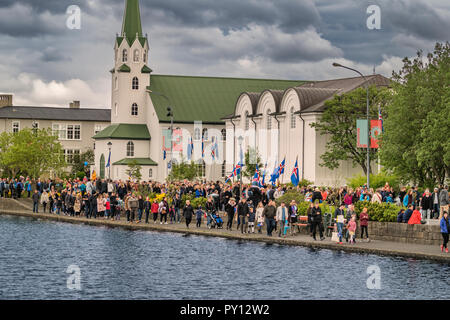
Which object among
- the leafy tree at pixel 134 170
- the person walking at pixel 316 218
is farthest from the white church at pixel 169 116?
the person walking at pixel 316 218

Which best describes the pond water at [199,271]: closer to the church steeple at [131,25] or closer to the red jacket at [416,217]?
the red jacket at [416,217]

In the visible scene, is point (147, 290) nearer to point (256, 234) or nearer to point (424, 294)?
point (424, 294)

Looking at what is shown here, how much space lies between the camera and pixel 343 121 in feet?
257

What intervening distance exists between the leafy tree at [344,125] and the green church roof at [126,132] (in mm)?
36372

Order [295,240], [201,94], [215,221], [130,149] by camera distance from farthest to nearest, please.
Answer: [201,94], [130,149], [215,221], [295,240]

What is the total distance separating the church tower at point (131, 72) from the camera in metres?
111

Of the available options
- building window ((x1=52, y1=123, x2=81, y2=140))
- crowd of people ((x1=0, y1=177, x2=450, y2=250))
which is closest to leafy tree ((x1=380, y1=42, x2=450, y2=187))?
crowd of people ((x1=0, y1=177, x2=450, y2=250))

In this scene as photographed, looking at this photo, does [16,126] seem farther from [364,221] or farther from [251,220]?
[364,221]

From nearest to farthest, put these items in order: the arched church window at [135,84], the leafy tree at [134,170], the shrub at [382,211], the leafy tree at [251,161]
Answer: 1. the shrub at [382,211]
2. the leafy tree at [251,161]
3. the leafy tree at [134,170]
4. the arched church window at [135,84]

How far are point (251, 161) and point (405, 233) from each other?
163 feet

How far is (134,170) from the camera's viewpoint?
3959 inches

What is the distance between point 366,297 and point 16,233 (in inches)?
1028

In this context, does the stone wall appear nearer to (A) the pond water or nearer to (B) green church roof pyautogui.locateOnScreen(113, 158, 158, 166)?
(A) the pond water

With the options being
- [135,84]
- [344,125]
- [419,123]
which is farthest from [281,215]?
[135,84]
